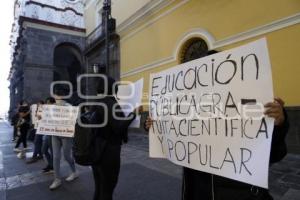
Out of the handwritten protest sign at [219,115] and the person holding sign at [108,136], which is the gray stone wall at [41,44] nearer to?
the person holding sign at [108,136]

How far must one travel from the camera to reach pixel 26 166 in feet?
21.4

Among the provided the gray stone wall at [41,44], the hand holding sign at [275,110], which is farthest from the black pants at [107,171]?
the gray stone wall at [41,44]

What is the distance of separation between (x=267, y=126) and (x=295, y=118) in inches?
201

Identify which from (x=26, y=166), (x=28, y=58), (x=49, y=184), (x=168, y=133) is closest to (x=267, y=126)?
(x=168, y=133)

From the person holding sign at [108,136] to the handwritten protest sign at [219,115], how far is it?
1.66ft

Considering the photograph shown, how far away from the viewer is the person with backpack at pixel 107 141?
2752 mm

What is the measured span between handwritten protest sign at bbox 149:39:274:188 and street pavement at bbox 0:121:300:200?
2055 millimetres

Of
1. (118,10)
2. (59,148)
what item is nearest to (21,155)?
(59,148)

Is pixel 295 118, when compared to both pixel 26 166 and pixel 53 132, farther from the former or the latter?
pixel 26 166

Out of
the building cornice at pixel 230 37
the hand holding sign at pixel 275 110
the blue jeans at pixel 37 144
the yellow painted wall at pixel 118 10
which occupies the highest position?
the yellow painted wall at pixel 118 10

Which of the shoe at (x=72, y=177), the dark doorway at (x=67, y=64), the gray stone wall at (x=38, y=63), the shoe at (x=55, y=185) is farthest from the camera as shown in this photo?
the dark doorway at (x=67, y=64)

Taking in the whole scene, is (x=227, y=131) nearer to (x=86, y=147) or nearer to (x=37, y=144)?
(x=86, y=147)

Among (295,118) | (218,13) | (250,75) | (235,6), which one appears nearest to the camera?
(250,75)

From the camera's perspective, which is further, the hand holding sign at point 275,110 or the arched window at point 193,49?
the arched window at point 193,49
